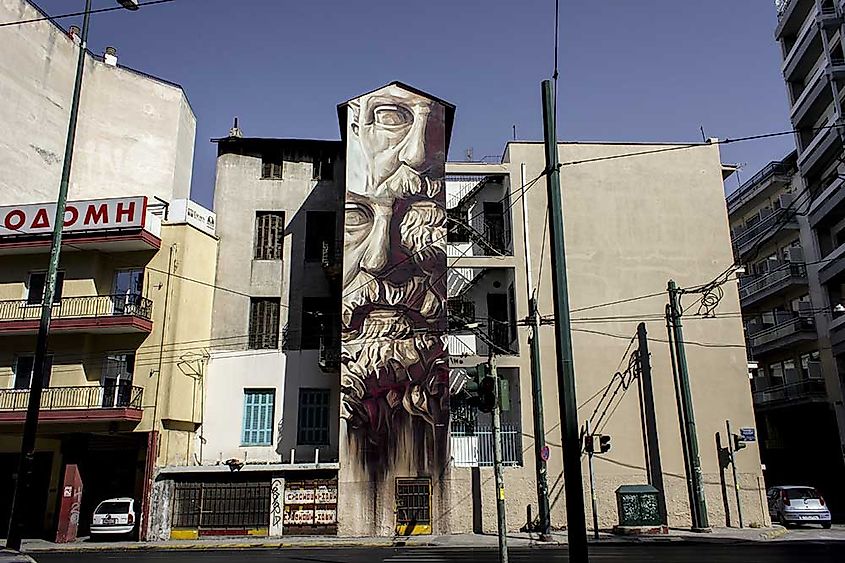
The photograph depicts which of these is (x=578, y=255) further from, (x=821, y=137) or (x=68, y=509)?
(x=68, y=509)

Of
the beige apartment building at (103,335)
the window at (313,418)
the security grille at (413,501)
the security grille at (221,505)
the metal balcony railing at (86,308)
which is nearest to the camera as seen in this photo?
the security grille at (413,501)

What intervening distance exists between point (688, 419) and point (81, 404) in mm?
22358

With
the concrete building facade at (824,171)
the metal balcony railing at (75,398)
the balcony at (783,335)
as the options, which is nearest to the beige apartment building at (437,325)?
the metal balcony railing at (75,398)

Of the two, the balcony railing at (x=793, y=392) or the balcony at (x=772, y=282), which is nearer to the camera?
the balcony railing at (x=793, y=392)

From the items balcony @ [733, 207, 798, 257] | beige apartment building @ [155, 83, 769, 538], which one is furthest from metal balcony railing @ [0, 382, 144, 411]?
balcony @ [733, 207, 798, 257]

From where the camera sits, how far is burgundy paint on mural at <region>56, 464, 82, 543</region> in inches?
956

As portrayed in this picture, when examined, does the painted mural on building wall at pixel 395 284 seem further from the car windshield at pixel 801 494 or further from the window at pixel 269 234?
the car windshield at pixel 801 494

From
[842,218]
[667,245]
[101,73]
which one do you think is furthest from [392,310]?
[842,218]

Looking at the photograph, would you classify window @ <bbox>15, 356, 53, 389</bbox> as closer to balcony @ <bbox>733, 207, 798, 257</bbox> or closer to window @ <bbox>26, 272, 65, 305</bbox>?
window @ <bbox>26, 272, 65, 305</bbox>

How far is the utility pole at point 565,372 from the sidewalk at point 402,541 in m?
13.8

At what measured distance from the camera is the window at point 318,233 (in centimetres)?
2975

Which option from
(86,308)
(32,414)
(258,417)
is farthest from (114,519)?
(32,414)

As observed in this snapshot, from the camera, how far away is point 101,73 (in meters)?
34.2

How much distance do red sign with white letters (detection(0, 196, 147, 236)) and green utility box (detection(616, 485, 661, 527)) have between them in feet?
66.3
